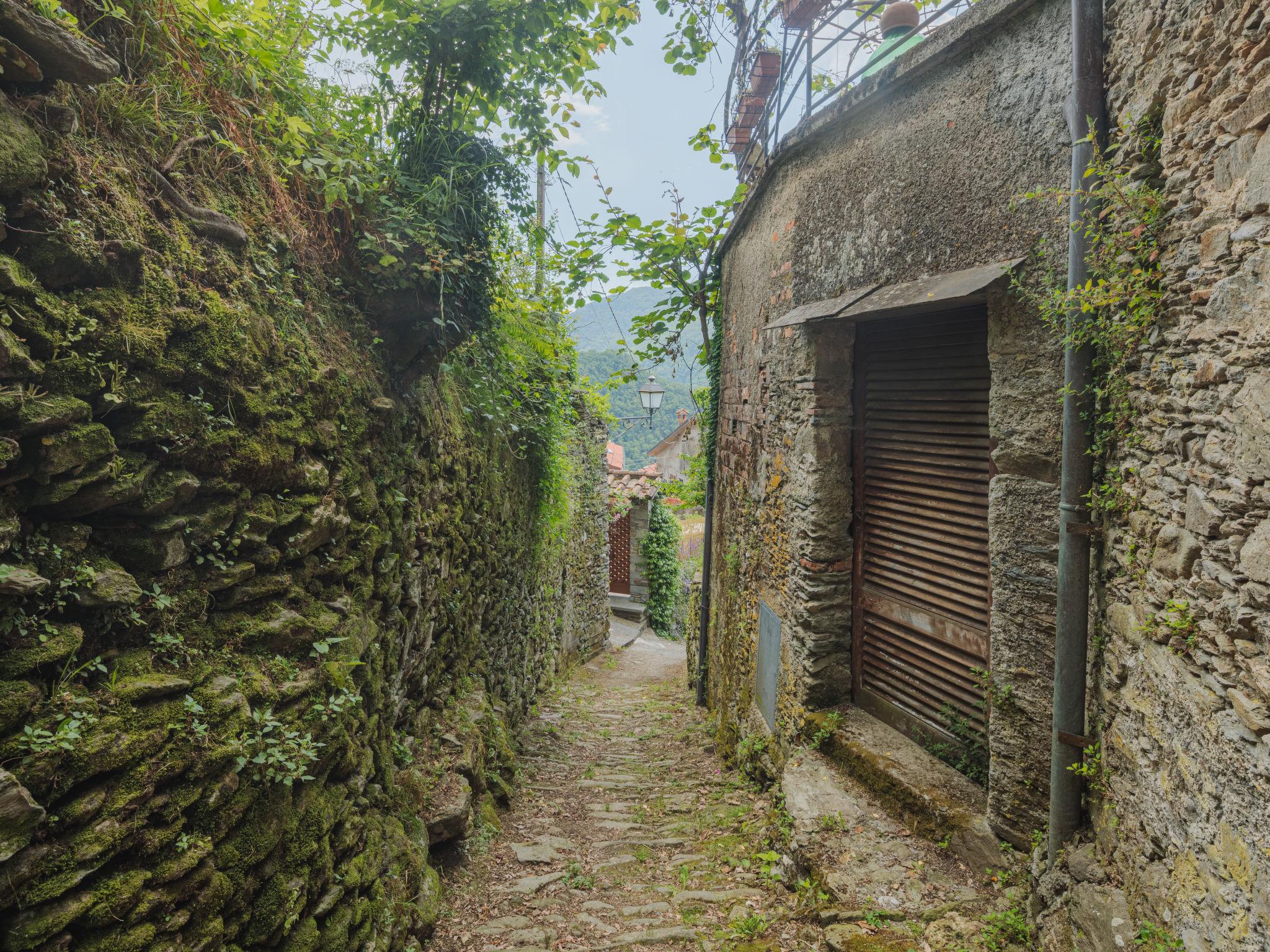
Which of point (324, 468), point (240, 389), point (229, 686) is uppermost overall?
point (240, 389)

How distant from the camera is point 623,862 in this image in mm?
3873

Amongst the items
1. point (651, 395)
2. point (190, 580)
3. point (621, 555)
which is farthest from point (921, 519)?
point (621, 555)

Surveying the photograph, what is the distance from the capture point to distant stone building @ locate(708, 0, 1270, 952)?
1.67 meters

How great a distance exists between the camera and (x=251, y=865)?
6.28 ft

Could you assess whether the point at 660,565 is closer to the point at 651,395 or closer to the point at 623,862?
the point at 651,395

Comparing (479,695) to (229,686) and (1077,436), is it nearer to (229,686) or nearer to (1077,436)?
(229,686)

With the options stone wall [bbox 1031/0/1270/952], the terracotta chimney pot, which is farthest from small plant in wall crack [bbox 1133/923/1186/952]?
the terracotta chimney pot

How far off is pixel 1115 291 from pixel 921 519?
170 cm

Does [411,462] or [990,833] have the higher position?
[411,462]

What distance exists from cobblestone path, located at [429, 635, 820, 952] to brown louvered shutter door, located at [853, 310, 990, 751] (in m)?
1.26

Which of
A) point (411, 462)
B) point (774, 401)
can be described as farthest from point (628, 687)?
point (411, 462)

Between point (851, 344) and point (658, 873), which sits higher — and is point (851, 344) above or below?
above

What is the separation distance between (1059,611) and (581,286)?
19.1ft

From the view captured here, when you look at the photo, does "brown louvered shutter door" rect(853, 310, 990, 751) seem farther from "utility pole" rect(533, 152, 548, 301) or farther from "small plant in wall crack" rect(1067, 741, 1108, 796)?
"utility pole" rect(533, 152, 548, 301)
